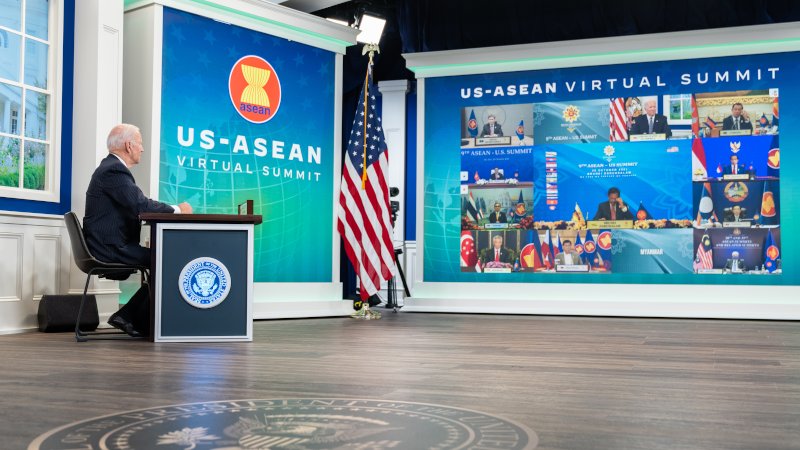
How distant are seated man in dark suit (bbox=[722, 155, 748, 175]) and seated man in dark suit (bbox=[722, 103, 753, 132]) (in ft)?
0.94

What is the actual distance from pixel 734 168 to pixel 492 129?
2310 millimetres

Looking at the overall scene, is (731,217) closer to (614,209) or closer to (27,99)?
(614,209)

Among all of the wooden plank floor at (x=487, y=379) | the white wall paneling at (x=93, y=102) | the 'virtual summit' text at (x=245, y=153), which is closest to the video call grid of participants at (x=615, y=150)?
the 'virtual summit' text at (x=245, y=153)

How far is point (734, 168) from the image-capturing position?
6.43 metres

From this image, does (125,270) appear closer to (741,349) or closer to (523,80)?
(741,349)

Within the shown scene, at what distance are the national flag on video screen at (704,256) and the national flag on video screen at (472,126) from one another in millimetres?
2430

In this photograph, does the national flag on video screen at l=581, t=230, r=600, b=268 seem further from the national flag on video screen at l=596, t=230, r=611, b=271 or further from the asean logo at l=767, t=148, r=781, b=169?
the asean logo at l=767, t=148, r=781, b=169

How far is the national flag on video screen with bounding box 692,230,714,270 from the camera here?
648 centimetres

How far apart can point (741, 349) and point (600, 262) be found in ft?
10.5

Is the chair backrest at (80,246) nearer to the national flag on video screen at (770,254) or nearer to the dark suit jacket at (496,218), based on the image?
the dark suit jacket at (496,218)

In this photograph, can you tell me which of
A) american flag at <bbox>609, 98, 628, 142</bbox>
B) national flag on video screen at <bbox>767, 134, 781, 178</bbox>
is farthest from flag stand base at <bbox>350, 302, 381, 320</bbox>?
national flag on video screen at <bbox>767, 134, 781, 178</bbox>

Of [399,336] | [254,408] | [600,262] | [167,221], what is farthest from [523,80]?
[254,408]

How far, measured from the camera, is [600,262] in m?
6.79

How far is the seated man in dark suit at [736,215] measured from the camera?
6398 millimetres
